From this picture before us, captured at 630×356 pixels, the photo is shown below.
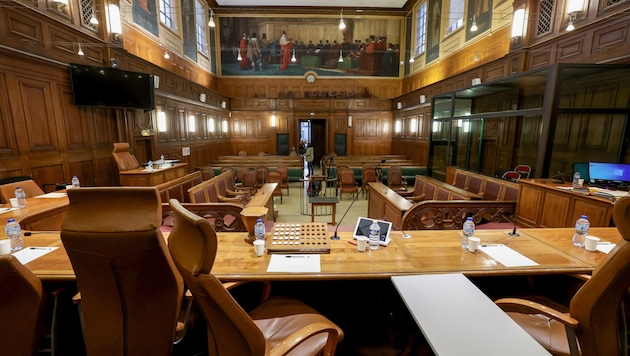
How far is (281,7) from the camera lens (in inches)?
476

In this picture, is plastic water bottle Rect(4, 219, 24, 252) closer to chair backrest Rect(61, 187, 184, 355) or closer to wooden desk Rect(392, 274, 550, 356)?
chair backrest Rect(61, 187, 184, 355)

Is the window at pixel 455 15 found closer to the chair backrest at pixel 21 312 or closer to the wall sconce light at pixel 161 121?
the wall sconce light at pixel 161 121

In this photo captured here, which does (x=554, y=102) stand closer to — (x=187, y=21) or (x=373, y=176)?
(x=373, y=176)

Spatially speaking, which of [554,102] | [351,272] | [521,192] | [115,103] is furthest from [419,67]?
[351,272]

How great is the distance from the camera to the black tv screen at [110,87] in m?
4.47

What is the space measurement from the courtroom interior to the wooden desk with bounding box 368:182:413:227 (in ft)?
0.20

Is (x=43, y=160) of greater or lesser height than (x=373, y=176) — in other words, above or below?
above

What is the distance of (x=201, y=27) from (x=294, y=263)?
490 inches

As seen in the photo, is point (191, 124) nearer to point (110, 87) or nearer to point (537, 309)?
point (110, 87)

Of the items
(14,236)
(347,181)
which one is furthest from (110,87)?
(347,181)

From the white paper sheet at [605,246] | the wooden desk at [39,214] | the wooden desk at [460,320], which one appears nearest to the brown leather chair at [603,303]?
the wooden desk at [460,320]

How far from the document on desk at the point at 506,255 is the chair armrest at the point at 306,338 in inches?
46.8

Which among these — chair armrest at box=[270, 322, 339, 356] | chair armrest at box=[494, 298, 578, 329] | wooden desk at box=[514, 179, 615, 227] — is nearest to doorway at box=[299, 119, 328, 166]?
wooden desk at box=[514, 179, 615, 227]

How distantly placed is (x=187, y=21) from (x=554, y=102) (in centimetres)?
1092
